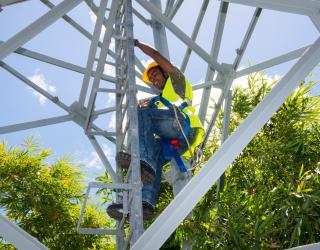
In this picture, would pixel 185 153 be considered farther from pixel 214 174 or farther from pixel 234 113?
pixel 234 113

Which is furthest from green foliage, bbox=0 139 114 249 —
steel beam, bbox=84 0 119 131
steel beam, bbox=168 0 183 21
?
steel beam, bbox=168 0 183 21

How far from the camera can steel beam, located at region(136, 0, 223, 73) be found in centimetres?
444

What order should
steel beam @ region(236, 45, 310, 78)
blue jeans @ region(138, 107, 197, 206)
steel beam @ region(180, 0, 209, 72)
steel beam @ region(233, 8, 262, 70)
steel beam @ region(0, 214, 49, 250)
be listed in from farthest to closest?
steel beam @ region(180, 0, 209, 72)
steel beam @ region(236, 45, 310, 78)
steel beam @ region(233, 8, 262, 70)
blue jeans @ region(138, 107, 197, 206)
steel beam @ region(0, 214, 49, 250)

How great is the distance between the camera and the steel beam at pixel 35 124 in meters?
4.52

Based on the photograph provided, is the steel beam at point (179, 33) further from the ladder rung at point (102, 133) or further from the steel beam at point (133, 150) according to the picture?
the ladder rung at point (102, 133)

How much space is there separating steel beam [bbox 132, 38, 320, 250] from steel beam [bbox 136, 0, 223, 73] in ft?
7.73

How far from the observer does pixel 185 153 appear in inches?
164

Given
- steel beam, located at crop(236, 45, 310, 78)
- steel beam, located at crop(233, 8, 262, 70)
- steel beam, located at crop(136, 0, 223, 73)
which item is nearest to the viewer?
steel beam, located at crop(136, 0, 223, 73)

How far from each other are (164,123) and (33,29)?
1265 millimetres

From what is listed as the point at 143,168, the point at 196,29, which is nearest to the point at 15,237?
the point at 143,168

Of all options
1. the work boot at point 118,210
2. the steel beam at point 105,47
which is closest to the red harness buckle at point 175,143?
the work boot at point 118,210

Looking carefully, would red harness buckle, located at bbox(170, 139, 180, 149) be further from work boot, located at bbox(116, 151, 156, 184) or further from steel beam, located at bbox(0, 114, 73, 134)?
steel beam, located at bbox(0, 114, 73, 134)

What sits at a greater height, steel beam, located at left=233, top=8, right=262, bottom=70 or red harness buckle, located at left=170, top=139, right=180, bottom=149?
steel beam, located at left=233, top=8, right=262, bottom=70

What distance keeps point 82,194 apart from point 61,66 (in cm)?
265
